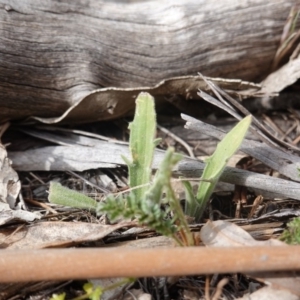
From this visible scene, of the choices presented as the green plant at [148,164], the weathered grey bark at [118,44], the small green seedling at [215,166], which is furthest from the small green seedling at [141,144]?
the weathered grey bark at [118,44]

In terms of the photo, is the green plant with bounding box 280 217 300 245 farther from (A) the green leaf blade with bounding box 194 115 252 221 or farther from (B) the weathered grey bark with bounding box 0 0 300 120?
(B) the weathered grey bark with bounding box 0 0 300 120

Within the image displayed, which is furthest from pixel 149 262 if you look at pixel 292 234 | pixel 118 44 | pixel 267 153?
pixel 118 44

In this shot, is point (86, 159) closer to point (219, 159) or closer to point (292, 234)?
point (219, 159)

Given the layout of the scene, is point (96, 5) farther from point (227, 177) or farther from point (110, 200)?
point (110, 200)

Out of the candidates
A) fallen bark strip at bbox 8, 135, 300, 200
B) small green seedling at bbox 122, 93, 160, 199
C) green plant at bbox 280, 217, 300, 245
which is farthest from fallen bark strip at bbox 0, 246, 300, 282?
fallen bark strip at bbox 8, 135, 300, 200

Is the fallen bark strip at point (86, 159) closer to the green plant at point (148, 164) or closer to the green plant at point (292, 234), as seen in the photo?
the green plant at point (148, 164)

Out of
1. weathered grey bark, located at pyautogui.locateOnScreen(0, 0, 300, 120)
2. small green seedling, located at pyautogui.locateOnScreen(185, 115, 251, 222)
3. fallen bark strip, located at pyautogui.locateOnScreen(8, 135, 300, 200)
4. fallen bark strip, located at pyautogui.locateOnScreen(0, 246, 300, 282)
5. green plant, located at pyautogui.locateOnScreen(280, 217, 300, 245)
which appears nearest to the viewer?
fallen bark strip, located at pyautogui.locateOnScreen(0, 246, 300, 282)

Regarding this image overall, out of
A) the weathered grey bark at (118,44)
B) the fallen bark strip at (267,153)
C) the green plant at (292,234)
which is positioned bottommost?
the green plant at (292,234)
